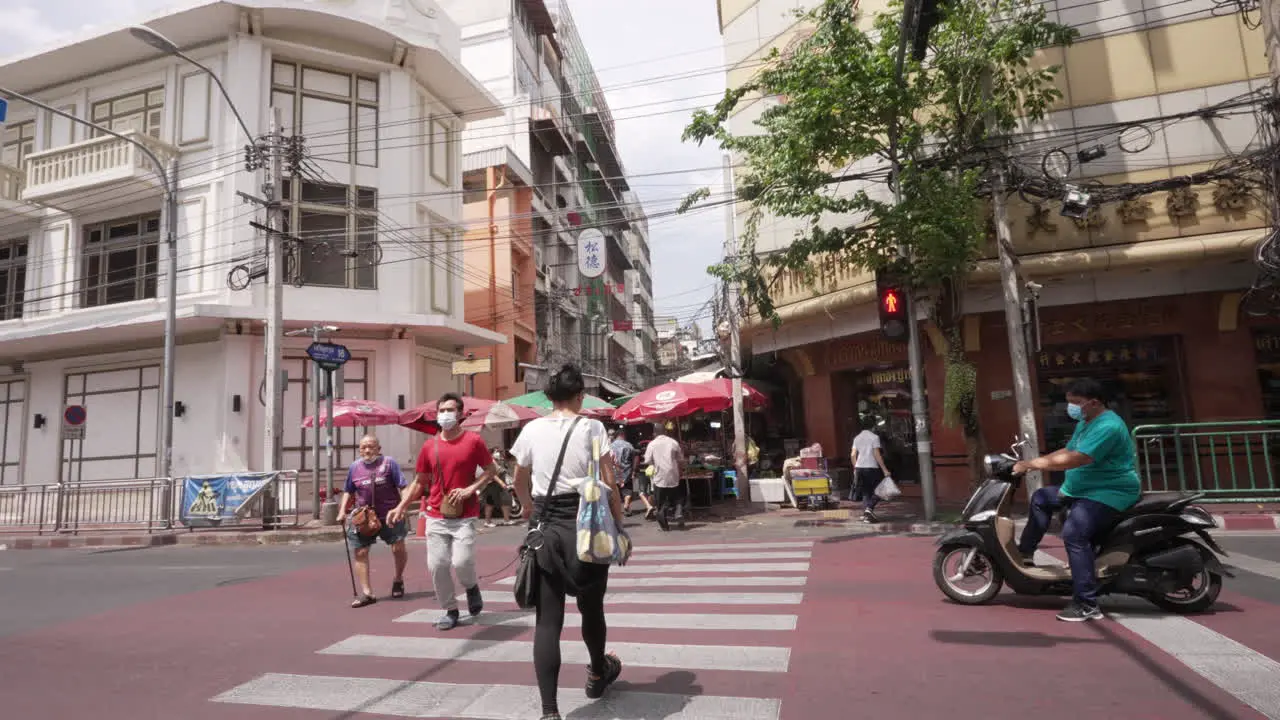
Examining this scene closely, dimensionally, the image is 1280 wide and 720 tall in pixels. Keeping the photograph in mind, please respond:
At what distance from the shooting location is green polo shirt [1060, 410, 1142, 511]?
5.32m

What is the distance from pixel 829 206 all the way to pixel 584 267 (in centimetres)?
1520

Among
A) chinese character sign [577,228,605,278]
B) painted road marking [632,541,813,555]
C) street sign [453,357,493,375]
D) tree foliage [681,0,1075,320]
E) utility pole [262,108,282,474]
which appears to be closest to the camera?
painted road marking [632,541,813,555]

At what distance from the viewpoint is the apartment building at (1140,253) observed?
13570mm

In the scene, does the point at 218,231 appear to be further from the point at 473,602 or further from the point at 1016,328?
the point at 1016,328

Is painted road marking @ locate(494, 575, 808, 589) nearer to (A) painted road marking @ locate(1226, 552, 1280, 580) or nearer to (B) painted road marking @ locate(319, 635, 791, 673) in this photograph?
(B) painted road marking @ locate(319, 635, 791, 673)

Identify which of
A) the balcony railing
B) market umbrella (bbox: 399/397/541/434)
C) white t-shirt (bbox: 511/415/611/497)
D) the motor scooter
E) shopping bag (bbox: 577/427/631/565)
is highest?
the balcony railing

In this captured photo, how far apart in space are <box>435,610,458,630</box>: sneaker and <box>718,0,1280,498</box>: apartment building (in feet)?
38.9

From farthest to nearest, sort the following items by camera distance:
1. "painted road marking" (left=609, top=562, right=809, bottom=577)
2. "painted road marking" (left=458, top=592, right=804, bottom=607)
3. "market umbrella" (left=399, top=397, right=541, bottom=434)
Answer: "market umbrella" (left=399, top=397, right=541, bottom=434) < "painted road marking" (left=609, top=562, right=809, bottom=577) < "painted road marking" (left=458, top=592, right=804, bottom=607)

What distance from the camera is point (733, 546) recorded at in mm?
10352

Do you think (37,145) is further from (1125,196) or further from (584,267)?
(1125,196)

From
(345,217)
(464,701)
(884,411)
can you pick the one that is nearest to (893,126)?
(884,411)

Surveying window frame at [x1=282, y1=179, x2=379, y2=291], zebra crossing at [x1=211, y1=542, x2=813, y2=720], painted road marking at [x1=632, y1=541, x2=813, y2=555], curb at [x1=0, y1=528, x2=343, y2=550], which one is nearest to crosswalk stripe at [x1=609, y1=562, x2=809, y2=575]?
zebra crossing at [x1=211, y1=542, x2=813, y2=720]

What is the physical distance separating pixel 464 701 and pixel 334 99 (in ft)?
67.1

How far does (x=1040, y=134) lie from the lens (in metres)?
14.6
